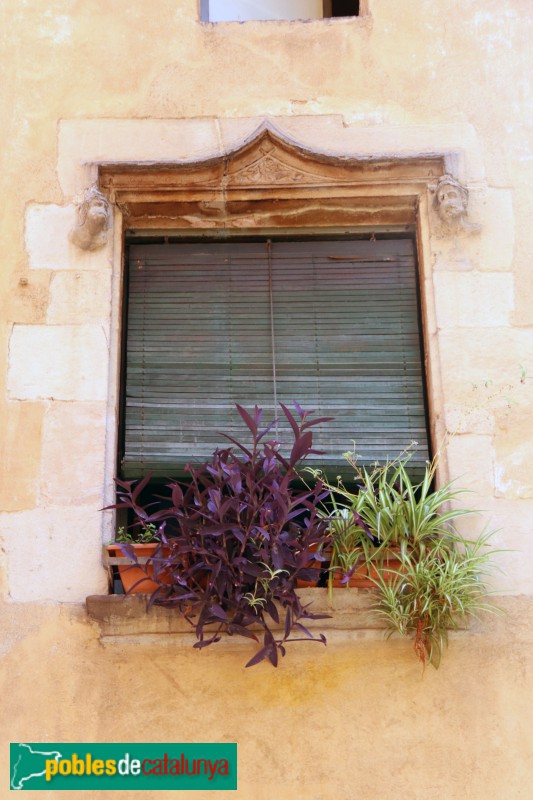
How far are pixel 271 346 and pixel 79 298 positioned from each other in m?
0.83

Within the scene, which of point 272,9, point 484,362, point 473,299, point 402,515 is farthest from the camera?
point 272,9

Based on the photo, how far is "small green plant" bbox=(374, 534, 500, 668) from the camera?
11.5 feet

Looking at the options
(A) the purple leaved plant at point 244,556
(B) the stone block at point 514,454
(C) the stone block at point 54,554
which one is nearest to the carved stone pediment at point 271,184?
(B) the stone block at point 514,454

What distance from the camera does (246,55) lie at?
185 inches

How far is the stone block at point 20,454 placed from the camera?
12.8 ft

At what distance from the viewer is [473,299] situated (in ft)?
13.8

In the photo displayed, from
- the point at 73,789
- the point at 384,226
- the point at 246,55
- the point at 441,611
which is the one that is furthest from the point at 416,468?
the point at 246,55

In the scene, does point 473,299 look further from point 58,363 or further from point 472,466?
point 58,363

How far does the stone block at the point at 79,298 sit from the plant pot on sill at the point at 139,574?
3.29 feet

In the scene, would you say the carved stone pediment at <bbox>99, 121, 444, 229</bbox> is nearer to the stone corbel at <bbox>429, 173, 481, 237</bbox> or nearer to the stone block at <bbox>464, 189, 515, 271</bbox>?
the stone corbel at <bbox>429, 173, 481, 237</bbox>

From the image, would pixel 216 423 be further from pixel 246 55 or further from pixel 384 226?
pixel 246 55

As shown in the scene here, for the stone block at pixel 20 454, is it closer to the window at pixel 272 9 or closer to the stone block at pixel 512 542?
the stone block at pixel 512 542

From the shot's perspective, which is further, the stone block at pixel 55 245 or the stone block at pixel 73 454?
the stone block at pixel 55 245

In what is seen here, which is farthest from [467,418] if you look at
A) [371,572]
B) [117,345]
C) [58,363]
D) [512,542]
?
[58,363]
